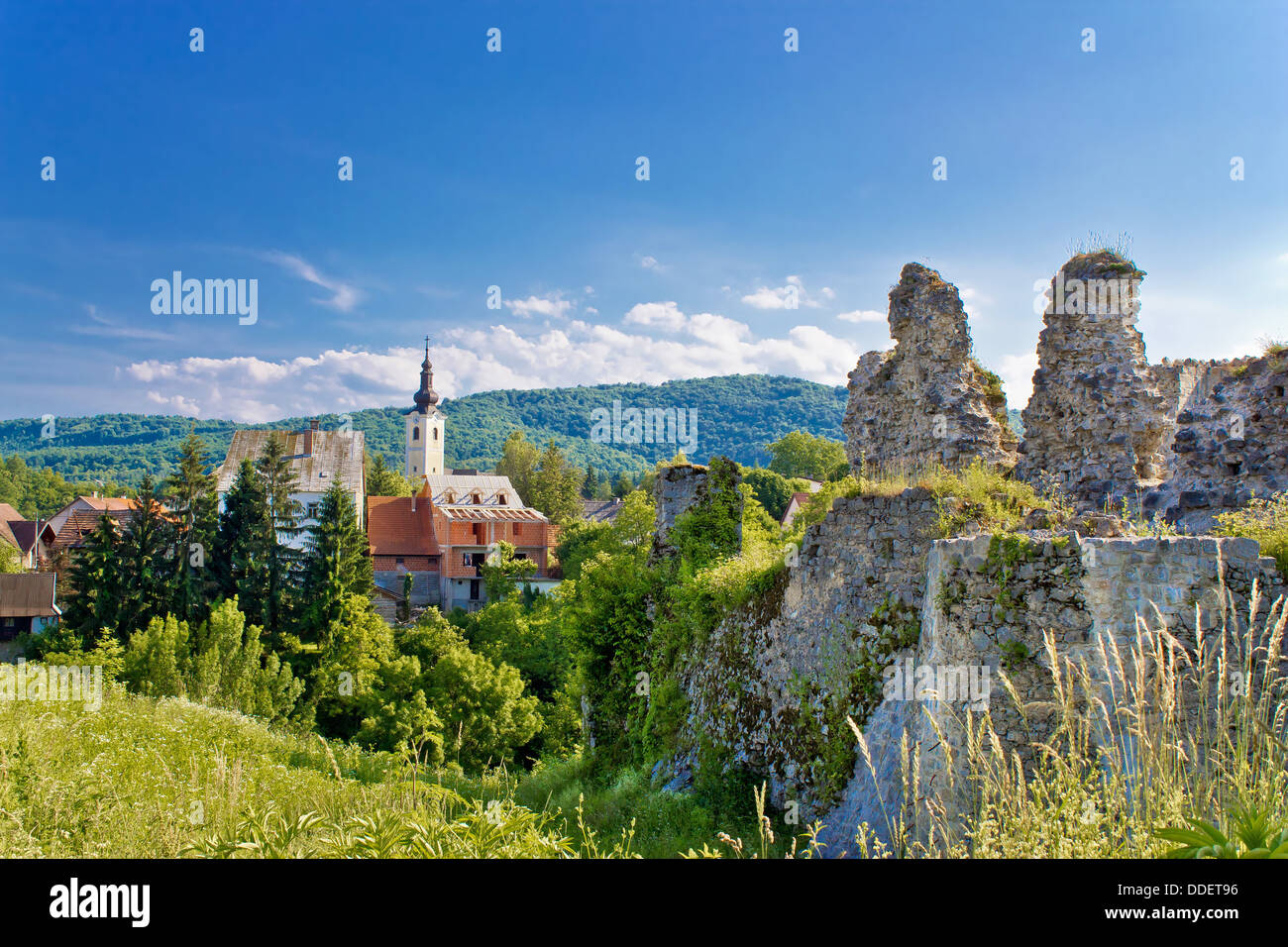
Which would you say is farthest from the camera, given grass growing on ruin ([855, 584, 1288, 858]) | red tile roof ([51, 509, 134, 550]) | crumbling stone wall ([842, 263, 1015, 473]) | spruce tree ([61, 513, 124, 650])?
red tile roof ([51, 509, 134, 550])

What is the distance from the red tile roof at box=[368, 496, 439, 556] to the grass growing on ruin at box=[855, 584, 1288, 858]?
5575 centimetres

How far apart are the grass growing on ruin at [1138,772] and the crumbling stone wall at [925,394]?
19.5 feet

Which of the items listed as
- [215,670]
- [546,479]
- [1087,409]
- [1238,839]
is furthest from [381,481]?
[1238,839]

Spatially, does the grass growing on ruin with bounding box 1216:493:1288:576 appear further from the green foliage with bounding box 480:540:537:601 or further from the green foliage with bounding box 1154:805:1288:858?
the green foliage with bounding box 480:540:537:601

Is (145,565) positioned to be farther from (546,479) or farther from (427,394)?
(427,394)

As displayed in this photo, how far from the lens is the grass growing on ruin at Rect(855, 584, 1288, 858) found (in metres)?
2.89

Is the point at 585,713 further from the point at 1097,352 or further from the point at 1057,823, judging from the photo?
the point at 1057,823

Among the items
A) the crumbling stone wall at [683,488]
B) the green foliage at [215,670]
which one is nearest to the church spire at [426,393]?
the green foliage at [215,670]

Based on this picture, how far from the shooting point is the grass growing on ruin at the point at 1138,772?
9.49 ft

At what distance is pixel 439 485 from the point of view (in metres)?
77.8

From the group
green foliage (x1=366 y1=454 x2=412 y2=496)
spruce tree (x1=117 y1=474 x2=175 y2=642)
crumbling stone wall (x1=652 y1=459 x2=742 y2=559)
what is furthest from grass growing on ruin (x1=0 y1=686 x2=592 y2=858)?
green foliage (x1=366 y1=454 x2=412 y2=496)

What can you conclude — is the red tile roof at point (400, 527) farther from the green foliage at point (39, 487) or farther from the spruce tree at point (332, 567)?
the green foliage at point (39, 487)
